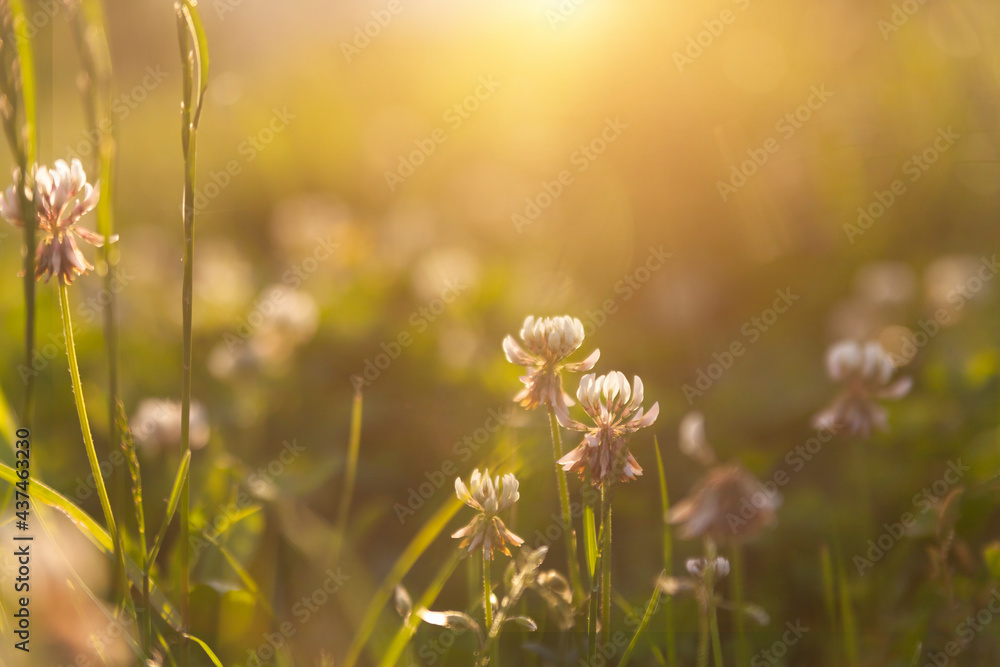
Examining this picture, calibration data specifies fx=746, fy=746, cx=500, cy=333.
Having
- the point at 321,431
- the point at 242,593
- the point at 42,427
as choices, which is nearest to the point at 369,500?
the point at 321,431

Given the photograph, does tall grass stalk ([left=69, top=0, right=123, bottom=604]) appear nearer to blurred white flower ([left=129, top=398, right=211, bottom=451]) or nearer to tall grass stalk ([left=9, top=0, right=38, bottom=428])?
tall grass stalk ([left=9, top=0, right=38, bottom=428])

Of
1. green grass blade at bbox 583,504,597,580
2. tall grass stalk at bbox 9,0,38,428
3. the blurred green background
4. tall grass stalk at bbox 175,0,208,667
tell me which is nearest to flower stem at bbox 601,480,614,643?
green grass blade at bbox 583,504,597,580

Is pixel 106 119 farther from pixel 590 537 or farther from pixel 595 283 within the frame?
pixel 595 283

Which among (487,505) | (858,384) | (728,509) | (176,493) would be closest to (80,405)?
(176,493)

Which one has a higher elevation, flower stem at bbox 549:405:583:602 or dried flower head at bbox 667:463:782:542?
dried flower head at bbox 667:463:782:542

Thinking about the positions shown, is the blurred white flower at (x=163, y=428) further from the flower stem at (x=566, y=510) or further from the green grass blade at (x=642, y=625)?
the green grass blade at (x=642, y=625)

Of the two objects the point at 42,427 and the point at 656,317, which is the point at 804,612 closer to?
the point at 656,317
